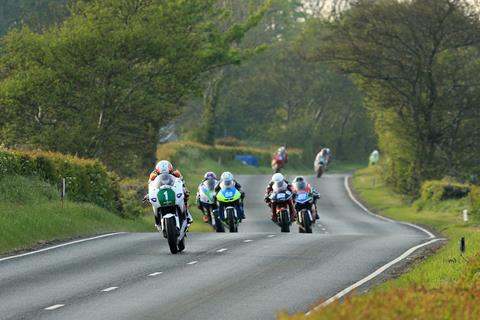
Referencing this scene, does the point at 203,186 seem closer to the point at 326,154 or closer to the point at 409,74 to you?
the point at 409,74

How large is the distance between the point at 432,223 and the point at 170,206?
2452 cm

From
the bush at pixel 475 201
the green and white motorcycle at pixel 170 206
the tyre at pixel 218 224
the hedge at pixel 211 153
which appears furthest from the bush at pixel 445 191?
the green and white motorcycle at pixel 170 206

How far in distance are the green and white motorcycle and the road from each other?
383mm

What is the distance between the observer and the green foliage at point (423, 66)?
59.5 m

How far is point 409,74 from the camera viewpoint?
61438 millimetres

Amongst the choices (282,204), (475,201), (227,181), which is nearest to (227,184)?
(227,181)

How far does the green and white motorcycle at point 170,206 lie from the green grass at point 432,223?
4.37 meters

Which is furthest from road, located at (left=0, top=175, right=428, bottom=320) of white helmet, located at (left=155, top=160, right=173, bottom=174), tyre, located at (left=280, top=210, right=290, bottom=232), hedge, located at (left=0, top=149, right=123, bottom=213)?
hedge, located at (left=0, top=149, right=123, bottom=213)

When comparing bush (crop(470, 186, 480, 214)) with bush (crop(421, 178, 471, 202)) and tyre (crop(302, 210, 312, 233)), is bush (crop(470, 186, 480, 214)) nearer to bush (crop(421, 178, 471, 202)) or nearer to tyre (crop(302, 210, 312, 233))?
bush (crop(421, 178, 471, 202))

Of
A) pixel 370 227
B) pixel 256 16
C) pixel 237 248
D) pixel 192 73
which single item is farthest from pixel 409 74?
pixel 237 248

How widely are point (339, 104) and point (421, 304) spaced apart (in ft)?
376

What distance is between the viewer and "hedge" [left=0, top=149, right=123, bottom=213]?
97.3 feet

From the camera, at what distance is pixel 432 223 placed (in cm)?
4416

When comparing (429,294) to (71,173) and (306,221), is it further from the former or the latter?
(71,173)
